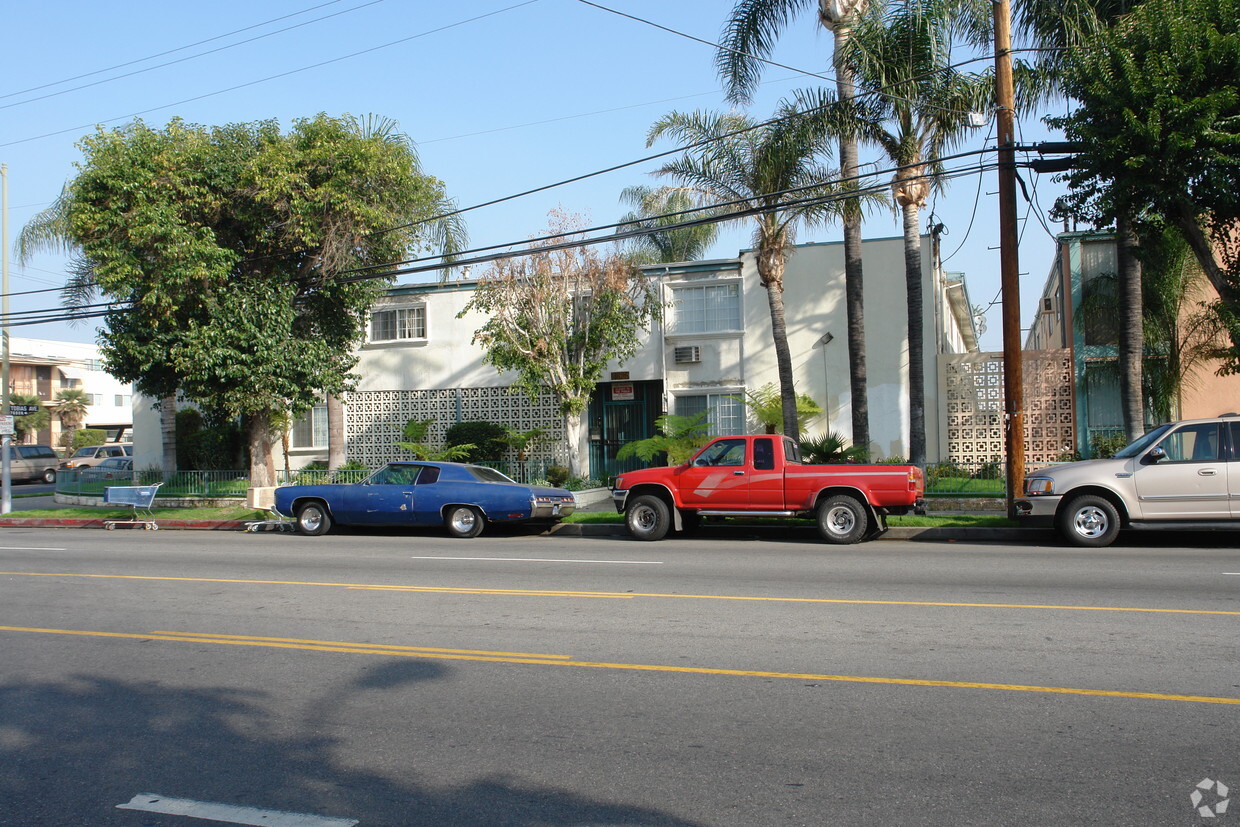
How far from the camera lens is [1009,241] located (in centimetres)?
1575

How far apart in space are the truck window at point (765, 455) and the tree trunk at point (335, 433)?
13802 mm

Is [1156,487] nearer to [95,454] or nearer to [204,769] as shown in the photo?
[204,769]

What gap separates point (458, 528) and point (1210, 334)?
51.2 feet

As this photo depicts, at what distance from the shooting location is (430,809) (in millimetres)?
4543

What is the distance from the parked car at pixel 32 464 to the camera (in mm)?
40344

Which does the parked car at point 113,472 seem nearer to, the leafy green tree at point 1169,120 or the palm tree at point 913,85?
the palm tree at point 913,85

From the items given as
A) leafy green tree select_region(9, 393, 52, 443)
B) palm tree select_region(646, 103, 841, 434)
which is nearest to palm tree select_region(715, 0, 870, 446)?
palm tree select_region(646, 103, 841, 434)

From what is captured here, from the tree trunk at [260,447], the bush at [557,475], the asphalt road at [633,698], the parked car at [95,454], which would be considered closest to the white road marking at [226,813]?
the asphalt road at [633,698]

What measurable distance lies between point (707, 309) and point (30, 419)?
5229 cm

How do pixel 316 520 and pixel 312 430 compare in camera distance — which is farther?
pixel 312 430

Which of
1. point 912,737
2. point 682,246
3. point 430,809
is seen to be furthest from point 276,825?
point 682,246

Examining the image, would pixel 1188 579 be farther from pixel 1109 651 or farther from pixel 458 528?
pixel 458 528
